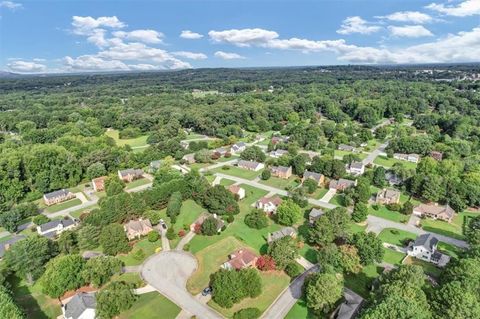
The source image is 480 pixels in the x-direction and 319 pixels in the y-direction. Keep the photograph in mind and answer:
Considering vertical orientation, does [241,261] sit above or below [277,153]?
below

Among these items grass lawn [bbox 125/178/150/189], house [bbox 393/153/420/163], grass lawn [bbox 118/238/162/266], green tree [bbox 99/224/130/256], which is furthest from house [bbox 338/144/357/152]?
green tree [bbox 99/224/130/256]

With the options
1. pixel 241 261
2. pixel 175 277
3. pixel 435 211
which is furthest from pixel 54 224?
pixel 435 211

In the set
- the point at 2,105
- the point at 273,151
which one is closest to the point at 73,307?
the point at 273,151

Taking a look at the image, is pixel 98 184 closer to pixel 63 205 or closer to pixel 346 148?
pixel 63 205

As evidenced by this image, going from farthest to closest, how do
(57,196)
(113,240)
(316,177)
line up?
(316,177), (57,196), (113,240)

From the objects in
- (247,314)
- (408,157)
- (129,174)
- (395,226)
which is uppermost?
(408,157)

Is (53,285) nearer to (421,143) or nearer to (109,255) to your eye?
(109,255)

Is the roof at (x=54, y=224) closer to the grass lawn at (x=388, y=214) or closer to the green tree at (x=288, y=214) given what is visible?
the green tree at (x=288, y=214)
